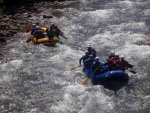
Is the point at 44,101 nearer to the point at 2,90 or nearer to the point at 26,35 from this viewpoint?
the point at 2,90

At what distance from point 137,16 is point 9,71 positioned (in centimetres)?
1251

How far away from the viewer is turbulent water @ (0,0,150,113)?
12734 millimetres

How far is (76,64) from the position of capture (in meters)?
16.5

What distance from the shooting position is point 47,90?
1398 cm

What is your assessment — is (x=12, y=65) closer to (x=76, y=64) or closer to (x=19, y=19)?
(x=76, y=64)

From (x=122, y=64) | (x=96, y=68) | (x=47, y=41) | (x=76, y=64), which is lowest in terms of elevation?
(x=76, y=64)

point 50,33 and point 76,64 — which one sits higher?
point 50,33

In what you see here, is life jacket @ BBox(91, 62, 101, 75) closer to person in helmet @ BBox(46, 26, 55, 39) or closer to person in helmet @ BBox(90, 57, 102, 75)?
person in helmet @ BBox(90, 57, 102, 75)

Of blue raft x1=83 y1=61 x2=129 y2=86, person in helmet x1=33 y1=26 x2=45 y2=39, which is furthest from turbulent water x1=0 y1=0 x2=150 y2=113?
person in helmet x1=33 y1=26 x2=45 y2=39

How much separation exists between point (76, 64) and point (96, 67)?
7.25 feet

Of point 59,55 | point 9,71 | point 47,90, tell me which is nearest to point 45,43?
point 59,55

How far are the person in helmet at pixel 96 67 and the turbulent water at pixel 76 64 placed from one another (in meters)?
0.64

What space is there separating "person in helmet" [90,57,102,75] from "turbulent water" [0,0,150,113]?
25.2 inches

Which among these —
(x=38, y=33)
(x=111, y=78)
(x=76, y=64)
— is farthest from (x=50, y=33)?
(x=111, y=78)
